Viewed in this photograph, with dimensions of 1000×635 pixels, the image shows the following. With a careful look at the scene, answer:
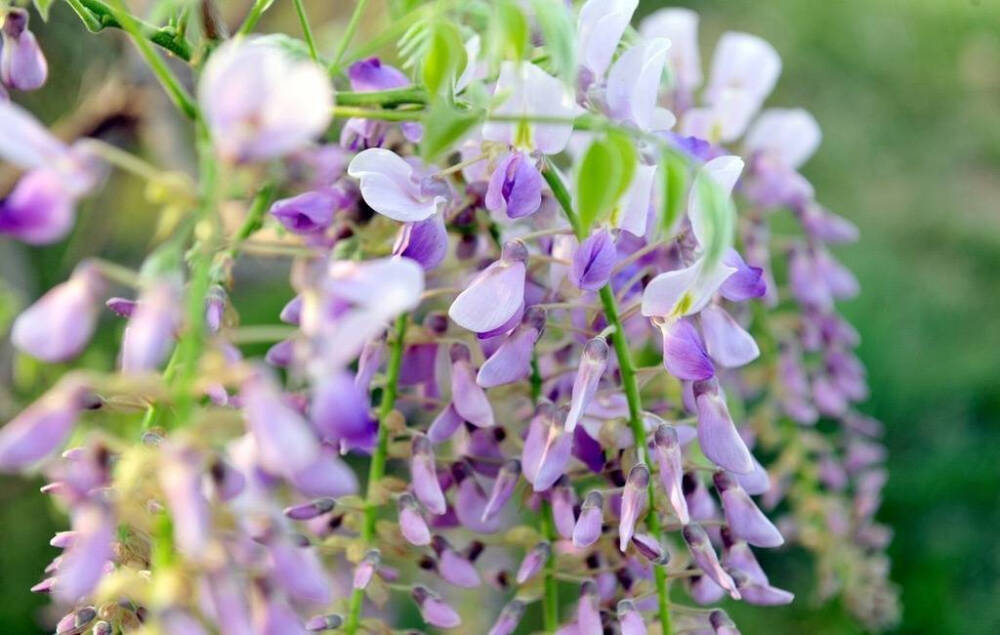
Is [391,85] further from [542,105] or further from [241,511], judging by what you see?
[241,511]

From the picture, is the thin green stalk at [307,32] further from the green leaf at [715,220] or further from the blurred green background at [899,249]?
the blurred green background at [899,249]

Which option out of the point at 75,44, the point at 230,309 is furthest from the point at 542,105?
→ the point at 75,44

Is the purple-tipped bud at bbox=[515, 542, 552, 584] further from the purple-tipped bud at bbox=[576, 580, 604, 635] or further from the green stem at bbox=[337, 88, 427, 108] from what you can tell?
the green stem at bbox=[337, 88, 427, 108]

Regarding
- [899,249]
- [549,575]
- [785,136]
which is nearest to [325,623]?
[549,575]

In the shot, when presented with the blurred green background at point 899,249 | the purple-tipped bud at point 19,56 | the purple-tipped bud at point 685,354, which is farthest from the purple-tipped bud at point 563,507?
the blurred green background at point 899,249

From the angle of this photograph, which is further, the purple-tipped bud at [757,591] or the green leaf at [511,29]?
the purple-tipped bud at [757,591]

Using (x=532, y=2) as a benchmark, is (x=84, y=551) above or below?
below
